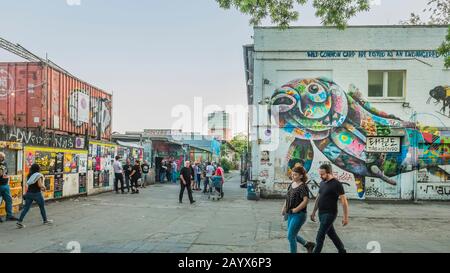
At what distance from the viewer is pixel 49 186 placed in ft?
46.9

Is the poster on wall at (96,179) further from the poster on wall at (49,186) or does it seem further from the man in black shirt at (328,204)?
the man in black shirt at (328,204)

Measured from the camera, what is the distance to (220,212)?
43.4 ft

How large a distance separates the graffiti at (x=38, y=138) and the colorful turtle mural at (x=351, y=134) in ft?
28.2

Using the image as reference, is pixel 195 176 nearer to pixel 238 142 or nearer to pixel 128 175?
pixel 128 175

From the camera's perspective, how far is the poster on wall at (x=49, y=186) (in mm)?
14078

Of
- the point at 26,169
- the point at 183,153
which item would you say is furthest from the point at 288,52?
the point at 183,153

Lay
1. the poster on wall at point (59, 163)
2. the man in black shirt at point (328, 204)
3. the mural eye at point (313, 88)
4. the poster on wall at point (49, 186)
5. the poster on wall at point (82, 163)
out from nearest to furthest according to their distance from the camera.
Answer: the man in black shirt at point (328, 204) → the poster on wall at point (49, 186) → the poster on wall at point (59, 163) → the poster on wall at point (82, 163) → the mural eye at point (313, 88)

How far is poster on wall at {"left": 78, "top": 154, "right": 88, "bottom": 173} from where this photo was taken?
54.9ft

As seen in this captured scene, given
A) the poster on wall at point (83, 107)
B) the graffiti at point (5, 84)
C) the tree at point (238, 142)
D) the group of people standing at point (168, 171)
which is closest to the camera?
the graffiti at point (5, 84)

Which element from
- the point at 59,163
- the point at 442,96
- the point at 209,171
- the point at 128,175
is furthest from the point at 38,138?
the point at 442,96

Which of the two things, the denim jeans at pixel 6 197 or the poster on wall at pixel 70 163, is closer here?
the denim jeans at pixel 6 197

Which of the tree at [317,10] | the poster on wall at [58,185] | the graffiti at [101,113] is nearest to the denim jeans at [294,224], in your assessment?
the tree at [317,10]
